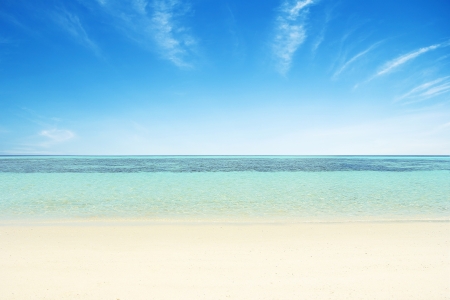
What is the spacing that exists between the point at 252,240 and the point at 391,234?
15.8 feet

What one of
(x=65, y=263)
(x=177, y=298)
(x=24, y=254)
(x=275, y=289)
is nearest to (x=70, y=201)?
(x=24, y=254)

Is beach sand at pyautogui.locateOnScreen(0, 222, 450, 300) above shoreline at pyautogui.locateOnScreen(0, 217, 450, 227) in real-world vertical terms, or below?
above

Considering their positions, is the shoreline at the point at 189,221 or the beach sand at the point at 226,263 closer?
the beach sand at the point at 226,263

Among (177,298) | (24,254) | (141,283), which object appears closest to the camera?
(177,298)

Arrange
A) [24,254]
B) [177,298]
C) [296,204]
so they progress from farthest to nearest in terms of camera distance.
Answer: [296,204] < [24,254] < [177,298]

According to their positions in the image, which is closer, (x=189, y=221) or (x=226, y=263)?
(x=226, y=263)

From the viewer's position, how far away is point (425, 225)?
981 centimetres

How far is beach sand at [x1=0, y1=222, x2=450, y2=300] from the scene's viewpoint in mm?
4895

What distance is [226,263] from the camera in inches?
242

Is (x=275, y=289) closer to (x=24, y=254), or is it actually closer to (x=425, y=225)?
(x=24, y=254)

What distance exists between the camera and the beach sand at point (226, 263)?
16.1ft

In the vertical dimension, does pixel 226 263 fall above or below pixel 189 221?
above

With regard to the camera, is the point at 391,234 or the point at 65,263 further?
the point at 391,234

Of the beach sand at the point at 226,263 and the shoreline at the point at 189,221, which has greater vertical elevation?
the beach sand at the point at 226,263
